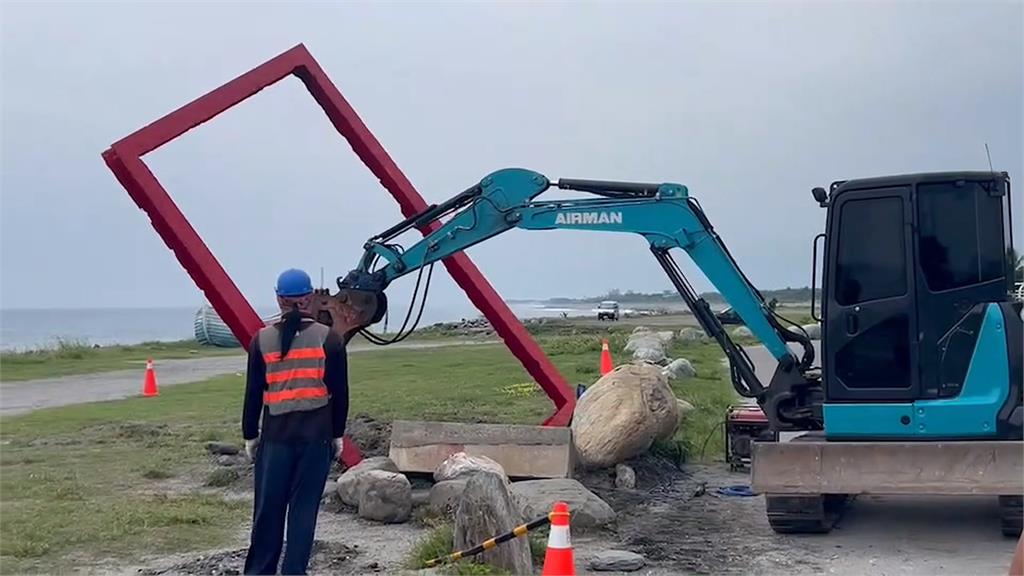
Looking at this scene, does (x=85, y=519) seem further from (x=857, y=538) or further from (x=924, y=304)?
(x=924, y=304)

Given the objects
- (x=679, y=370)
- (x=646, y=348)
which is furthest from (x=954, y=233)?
(x=646, y=348)

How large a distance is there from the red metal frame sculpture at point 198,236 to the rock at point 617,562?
4125 millimetres

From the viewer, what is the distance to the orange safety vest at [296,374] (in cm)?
695

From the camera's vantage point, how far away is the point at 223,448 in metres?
13.4

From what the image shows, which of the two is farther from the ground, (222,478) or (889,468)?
(889,468)

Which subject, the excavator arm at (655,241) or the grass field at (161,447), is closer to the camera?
the grass field at (161,447)

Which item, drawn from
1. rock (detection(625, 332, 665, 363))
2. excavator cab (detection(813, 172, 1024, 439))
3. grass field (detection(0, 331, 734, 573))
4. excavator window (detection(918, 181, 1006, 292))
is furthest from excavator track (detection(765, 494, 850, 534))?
rock (detection(625, 332, 665, 363))

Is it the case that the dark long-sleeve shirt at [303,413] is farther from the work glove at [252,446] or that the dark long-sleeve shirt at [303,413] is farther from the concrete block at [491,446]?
the concrete block at [491,446]

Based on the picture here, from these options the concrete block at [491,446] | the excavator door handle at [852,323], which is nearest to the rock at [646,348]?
the concrete block at [491,446]

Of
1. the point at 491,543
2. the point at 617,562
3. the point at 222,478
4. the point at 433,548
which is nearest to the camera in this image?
the point at 491,543

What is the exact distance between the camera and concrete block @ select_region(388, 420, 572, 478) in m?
11.1

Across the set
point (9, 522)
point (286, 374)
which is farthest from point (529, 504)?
point (9, 522)

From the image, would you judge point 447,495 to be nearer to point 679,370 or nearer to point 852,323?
point 852,323

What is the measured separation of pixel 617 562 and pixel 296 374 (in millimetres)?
2816
